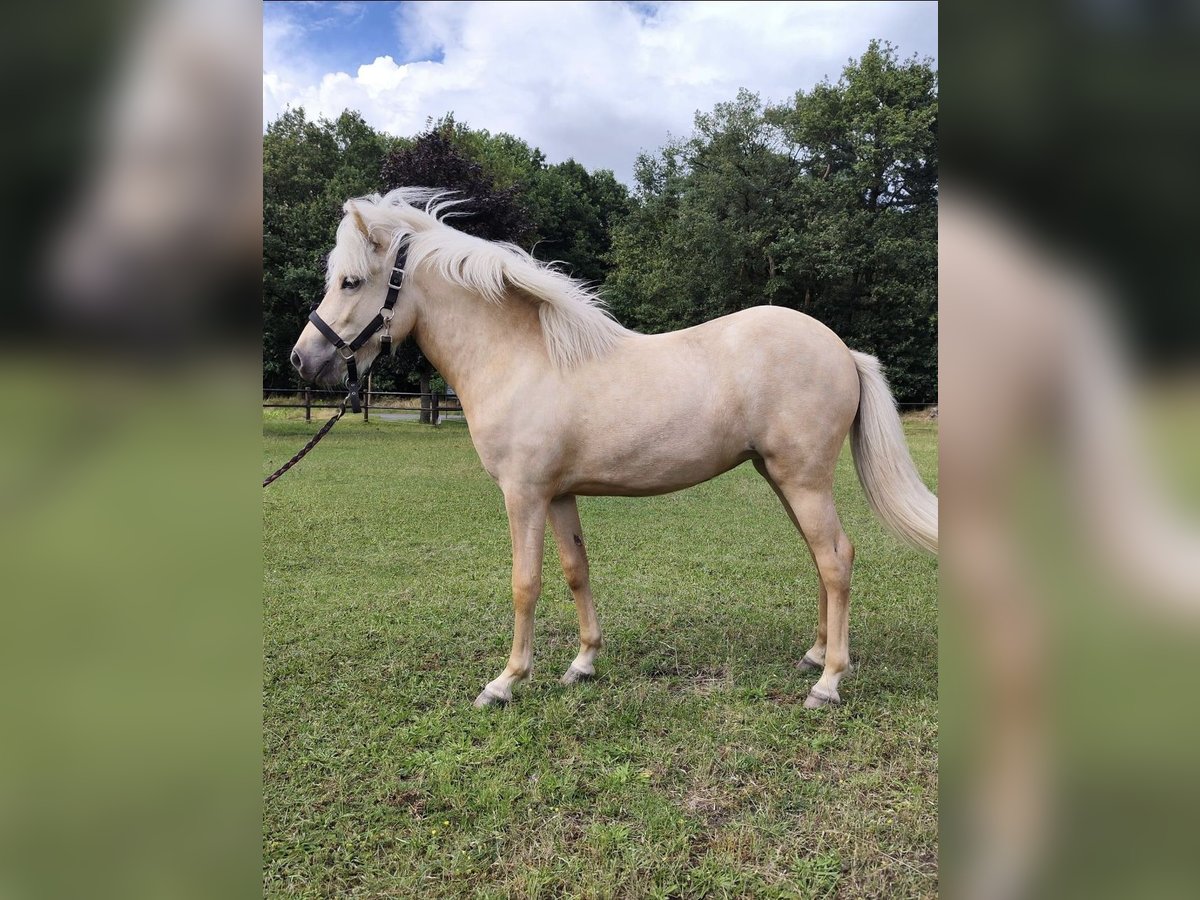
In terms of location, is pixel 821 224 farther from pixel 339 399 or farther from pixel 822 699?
pixel 822 699

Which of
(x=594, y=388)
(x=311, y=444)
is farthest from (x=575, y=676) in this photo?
(x=311, y=444)

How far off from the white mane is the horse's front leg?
67 cm

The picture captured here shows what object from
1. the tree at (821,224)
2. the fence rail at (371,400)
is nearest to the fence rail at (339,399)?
the fence rail at (371,400)

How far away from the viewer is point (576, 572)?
344 cm

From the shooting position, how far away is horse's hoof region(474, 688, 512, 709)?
3127 mm

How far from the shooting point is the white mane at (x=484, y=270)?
302 centimetres

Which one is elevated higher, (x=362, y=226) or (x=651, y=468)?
(x=362, y=226)

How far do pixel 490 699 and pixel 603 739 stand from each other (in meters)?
0.62

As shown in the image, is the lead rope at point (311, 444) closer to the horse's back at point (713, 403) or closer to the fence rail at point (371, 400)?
the horse's back at point (713, 403)

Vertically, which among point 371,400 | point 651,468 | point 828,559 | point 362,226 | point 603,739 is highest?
point 362,226

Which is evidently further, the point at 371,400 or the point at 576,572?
the point at 371,400
